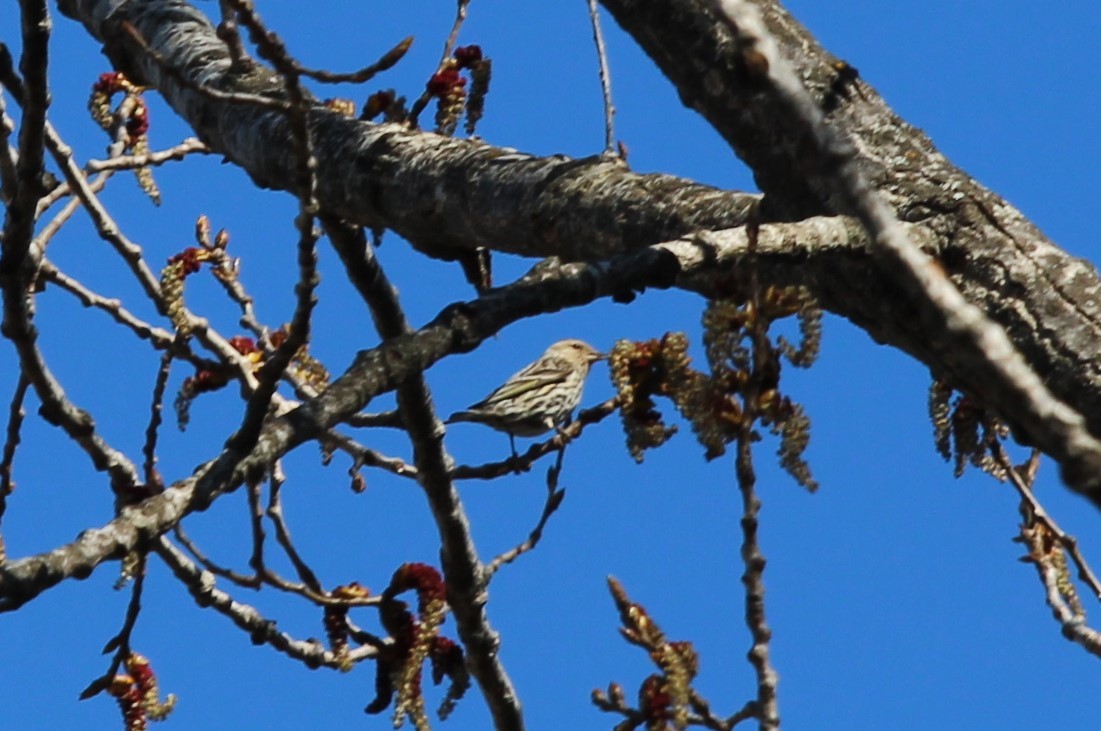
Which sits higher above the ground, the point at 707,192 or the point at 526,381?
the point at 526,381

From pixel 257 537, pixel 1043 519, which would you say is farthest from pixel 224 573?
pixel 1043 519

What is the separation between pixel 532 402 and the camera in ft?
21.3

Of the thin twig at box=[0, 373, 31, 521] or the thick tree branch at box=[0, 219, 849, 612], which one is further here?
the thin twig at box=[0, 373, 31, 521]

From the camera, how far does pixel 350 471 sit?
203 inches

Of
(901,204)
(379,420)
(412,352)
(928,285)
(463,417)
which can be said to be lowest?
(928,285)

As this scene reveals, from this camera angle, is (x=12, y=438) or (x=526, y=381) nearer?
(x=12, y=438)

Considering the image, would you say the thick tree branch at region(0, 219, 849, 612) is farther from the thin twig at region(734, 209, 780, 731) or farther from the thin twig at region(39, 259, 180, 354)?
the thin twig at region(39, 259, 180, 354)

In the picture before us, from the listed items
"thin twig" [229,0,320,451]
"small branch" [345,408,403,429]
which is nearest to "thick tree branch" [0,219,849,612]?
"thin twig" [229,0,320,451]

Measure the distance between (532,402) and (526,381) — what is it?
0.59 feet

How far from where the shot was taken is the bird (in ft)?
21.2

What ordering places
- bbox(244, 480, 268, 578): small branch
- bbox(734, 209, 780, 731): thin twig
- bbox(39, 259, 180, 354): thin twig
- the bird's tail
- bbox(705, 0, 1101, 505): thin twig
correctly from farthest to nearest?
the bird's tail, bbox(39, 259, 180, 354): thin twig, bbox(244, 480, 268, 578): small branch, bbox(734, 209, 780, 731): thin twig, bbox(705, 0, 1101, 505): thin twig

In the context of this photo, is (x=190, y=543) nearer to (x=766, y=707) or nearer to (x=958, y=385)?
(x=958, y=385)

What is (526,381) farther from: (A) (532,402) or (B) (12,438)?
(B) (12,438)

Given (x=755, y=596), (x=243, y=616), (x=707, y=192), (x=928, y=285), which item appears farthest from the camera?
(x=243, y=616)
